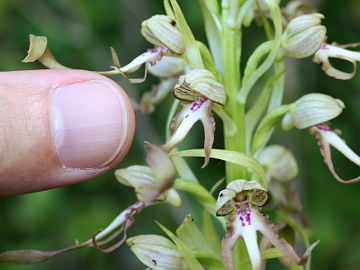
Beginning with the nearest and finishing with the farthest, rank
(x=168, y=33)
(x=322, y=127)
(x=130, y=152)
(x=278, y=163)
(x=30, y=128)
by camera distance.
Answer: (x=30, y=128) → (x=168, y=33) → (x=322, y=127) → (x=278, y=163) → (x=130, y=152)

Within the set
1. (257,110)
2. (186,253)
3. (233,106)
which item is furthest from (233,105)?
(186,253)

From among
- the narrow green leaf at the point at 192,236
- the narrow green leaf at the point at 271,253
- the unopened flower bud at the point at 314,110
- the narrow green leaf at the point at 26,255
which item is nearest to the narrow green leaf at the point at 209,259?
the narrow green leaf at the point at 192,236

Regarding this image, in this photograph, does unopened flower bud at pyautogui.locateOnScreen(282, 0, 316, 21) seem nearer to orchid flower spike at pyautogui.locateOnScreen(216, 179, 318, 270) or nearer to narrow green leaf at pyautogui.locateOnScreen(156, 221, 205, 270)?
orchid flower spike at pyautogui.locateOnScreen(216, 179, 318, 270)

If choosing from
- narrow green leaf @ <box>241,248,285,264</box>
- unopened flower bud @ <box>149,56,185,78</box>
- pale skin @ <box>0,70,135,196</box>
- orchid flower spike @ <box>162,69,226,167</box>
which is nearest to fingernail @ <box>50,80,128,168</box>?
pale skin @ <box>0,70,135,196</box>

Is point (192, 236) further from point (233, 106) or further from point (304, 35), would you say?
point (304, 35)

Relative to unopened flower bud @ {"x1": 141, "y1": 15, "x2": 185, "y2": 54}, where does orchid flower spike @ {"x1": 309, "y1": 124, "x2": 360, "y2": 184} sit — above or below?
below

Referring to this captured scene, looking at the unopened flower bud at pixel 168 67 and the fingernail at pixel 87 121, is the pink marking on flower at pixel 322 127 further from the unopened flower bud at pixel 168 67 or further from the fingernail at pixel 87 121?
the fingernail at pixel 87 121
